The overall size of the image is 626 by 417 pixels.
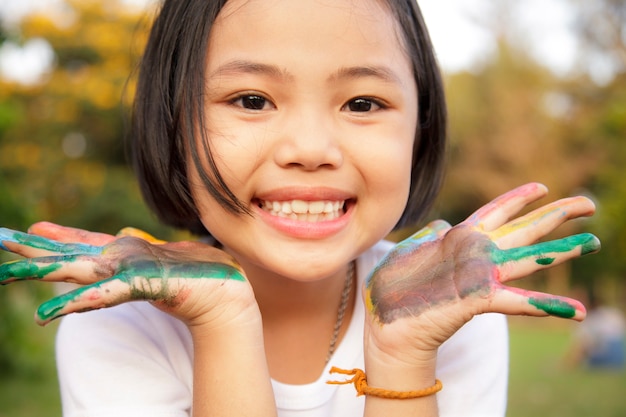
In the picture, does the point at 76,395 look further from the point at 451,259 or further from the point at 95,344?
the point at 451,259

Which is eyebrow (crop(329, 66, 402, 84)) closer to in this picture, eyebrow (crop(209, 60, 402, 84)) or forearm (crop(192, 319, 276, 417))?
eyebrow (crop(209, 60, 402, 84))

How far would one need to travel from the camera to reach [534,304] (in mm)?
1344

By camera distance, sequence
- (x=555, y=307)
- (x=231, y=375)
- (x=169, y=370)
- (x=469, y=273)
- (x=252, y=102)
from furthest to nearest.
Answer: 1. (x=169, y=370)
2. (x=252, y=102)
3. (x=231, y=375)
4. (x=469, y=273)
5. (x=555, y=307)

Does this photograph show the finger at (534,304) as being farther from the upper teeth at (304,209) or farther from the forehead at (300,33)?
the forehead at (300,33)

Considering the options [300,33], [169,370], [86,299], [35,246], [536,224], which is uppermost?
[300,33]

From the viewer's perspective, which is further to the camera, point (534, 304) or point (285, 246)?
point (285, 246)

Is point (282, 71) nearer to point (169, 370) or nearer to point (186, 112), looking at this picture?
point (186, 112)

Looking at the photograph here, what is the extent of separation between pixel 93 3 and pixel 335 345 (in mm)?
12689

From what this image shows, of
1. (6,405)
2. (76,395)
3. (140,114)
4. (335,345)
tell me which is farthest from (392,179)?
(6,405)

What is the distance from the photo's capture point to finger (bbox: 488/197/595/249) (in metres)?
1.49

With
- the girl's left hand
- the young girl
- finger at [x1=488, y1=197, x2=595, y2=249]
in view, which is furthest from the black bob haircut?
finger at [x1=488, y1=197, x2=595, y2=249]

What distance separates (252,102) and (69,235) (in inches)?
21.4

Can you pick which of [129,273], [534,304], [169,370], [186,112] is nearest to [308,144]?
[186,112]

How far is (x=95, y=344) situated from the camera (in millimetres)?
1735
